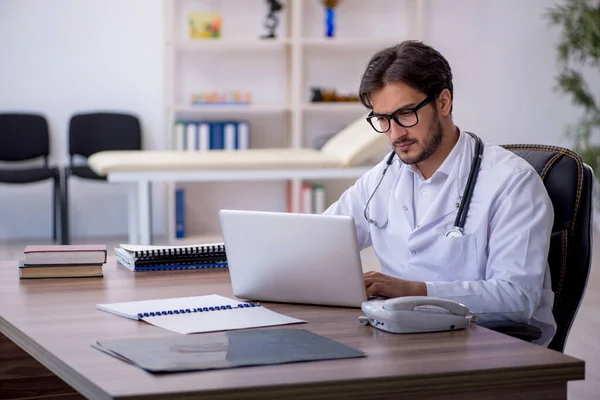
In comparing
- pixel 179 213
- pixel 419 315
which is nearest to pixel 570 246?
pixel 419 315

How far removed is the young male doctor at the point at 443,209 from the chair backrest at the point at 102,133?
4.54m

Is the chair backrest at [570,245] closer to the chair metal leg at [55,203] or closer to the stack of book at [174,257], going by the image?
the stack of book at [174,257]

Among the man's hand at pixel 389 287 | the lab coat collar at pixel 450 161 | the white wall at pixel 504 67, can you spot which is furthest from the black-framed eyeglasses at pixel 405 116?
the white wall at pixel 504 67

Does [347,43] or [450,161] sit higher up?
[347,43]

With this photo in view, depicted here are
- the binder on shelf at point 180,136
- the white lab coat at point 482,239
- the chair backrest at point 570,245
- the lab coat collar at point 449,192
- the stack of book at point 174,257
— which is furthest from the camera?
the binder on shelf at point 180,136

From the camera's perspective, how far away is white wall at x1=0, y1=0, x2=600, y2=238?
6.70m

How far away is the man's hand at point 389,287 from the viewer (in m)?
1.88

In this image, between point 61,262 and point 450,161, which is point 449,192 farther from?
point 61,262

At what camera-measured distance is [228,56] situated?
6961 millimetres

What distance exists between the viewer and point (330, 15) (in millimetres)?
6797

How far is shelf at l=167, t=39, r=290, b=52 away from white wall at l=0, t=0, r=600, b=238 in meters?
0.36

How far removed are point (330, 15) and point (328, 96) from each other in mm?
576

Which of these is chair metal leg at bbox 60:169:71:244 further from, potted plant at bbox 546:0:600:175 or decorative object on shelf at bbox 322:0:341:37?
potted plant at bbox 546:0:600:175

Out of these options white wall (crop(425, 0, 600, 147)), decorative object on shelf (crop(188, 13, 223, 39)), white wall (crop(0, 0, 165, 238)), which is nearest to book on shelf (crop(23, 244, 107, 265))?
decorative object on shelf (crop(188, 13, 223, 39))
